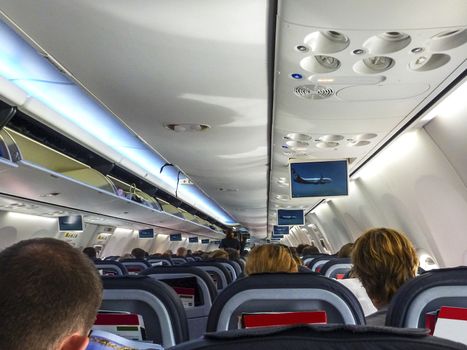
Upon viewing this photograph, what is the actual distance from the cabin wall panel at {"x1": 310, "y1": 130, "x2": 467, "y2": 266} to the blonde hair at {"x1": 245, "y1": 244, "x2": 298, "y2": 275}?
4.05 meters

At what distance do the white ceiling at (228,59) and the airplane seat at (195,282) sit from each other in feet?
6.28

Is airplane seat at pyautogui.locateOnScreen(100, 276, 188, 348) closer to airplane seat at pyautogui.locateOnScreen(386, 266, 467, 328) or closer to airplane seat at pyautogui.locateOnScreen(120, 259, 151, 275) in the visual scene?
airplane seat at pyautogui.locateOnScreen(386, 266, 467, 328)

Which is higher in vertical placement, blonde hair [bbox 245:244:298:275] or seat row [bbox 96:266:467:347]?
blonde hair [bbox 245:244:298:275]

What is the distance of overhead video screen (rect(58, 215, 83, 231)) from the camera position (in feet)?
44.3

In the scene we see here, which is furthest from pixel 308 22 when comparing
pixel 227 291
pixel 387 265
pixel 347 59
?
pixel 227 291

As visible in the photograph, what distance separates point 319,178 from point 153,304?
727cm

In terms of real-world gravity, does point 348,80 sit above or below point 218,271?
above

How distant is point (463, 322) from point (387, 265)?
3.06ft

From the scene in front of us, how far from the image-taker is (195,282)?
4812mm

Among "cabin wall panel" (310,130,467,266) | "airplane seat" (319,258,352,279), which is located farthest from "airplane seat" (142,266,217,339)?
"cabin wall panel" (310,130,467,266)

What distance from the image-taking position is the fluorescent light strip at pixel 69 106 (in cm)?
555

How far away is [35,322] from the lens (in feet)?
3.79

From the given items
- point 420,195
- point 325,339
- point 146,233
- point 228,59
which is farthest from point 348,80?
point 146,233

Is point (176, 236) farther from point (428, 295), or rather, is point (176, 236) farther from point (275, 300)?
point (428, 295)
